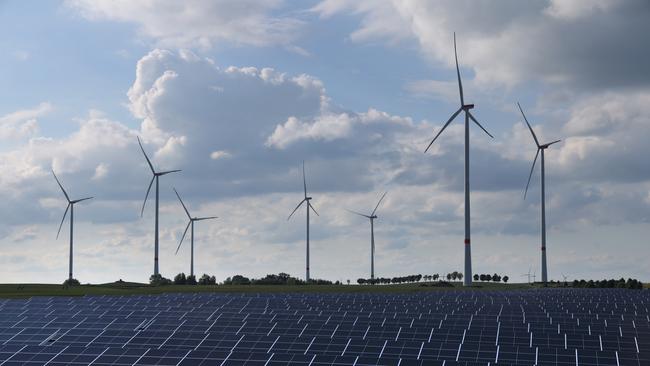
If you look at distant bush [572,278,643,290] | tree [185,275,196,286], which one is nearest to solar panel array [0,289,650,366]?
distant bush [572,278,643,290]

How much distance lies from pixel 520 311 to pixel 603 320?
8.94m

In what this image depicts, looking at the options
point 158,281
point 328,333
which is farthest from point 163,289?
point 328,333

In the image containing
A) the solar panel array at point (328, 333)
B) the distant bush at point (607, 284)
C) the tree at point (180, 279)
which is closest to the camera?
the solar panel array at point (328, 333)

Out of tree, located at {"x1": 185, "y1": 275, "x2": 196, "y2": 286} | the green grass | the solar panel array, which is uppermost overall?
tree, located at {"x1": 185, "y1": 275, "x2": 196, "y2": 286}

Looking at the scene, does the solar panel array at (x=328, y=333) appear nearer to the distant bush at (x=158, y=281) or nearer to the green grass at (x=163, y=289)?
the green grass at (x=163, y=289)

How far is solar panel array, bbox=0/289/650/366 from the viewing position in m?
66.5

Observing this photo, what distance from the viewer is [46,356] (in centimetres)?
6931

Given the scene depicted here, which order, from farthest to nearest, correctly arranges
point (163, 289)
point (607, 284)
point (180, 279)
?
point (180, 279) → point (607, 284) → point (163, 289)

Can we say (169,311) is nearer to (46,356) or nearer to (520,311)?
(46,356)

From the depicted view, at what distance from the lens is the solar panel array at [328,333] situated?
66.5 m

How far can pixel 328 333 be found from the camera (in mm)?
74438

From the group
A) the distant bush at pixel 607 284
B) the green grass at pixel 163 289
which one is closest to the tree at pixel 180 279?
the green grass at pixel 163 289

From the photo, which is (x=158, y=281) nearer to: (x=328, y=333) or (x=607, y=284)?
(x=607, y=284)

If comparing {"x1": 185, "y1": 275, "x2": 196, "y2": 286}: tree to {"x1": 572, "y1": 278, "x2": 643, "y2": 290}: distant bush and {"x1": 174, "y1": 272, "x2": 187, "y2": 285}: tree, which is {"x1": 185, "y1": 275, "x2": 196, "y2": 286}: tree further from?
{"x1": 572, "y1": 278, "x2": 643, "y2": 290}: distant bush
